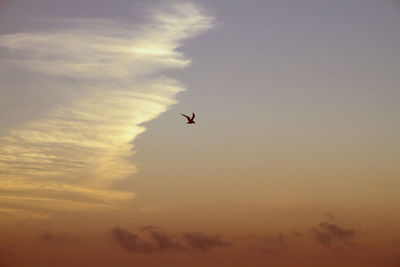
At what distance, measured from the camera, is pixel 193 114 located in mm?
126812
